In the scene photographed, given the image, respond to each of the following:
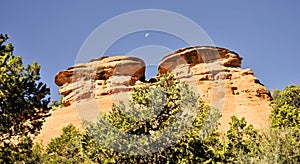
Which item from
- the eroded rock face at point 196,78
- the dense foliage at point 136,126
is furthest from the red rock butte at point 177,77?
the dense foliage at point 136,126

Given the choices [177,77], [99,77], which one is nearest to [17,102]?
[177,77]

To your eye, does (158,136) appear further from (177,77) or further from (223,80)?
(223,80)

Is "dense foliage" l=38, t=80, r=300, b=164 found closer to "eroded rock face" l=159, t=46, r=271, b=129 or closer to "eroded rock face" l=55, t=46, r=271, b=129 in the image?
"eroded rock face" l=159, t=46, r=271, b=129

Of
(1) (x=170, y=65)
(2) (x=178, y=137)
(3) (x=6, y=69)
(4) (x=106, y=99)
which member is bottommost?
(2) (x=178, y=137)

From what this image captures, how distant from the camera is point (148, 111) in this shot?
19094 mm

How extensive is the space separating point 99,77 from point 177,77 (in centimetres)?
2007

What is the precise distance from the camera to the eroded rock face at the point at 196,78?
211 ft

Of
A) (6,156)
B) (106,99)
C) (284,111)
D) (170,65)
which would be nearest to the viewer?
(6,156)

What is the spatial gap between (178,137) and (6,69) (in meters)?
10.2

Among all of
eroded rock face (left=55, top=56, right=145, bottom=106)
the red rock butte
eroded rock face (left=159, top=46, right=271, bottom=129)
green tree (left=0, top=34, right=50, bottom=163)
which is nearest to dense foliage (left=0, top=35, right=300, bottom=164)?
green tree (left=0, top=34, right=50, bottom=163)

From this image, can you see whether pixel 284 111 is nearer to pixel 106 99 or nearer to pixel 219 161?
pixel 219 161

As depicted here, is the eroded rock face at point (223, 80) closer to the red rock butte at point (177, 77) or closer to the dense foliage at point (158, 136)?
the red rock butte at point (177, 77)

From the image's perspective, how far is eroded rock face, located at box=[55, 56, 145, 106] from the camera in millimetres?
77500

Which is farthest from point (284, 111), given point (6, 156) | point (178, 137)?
point (6, 156)
